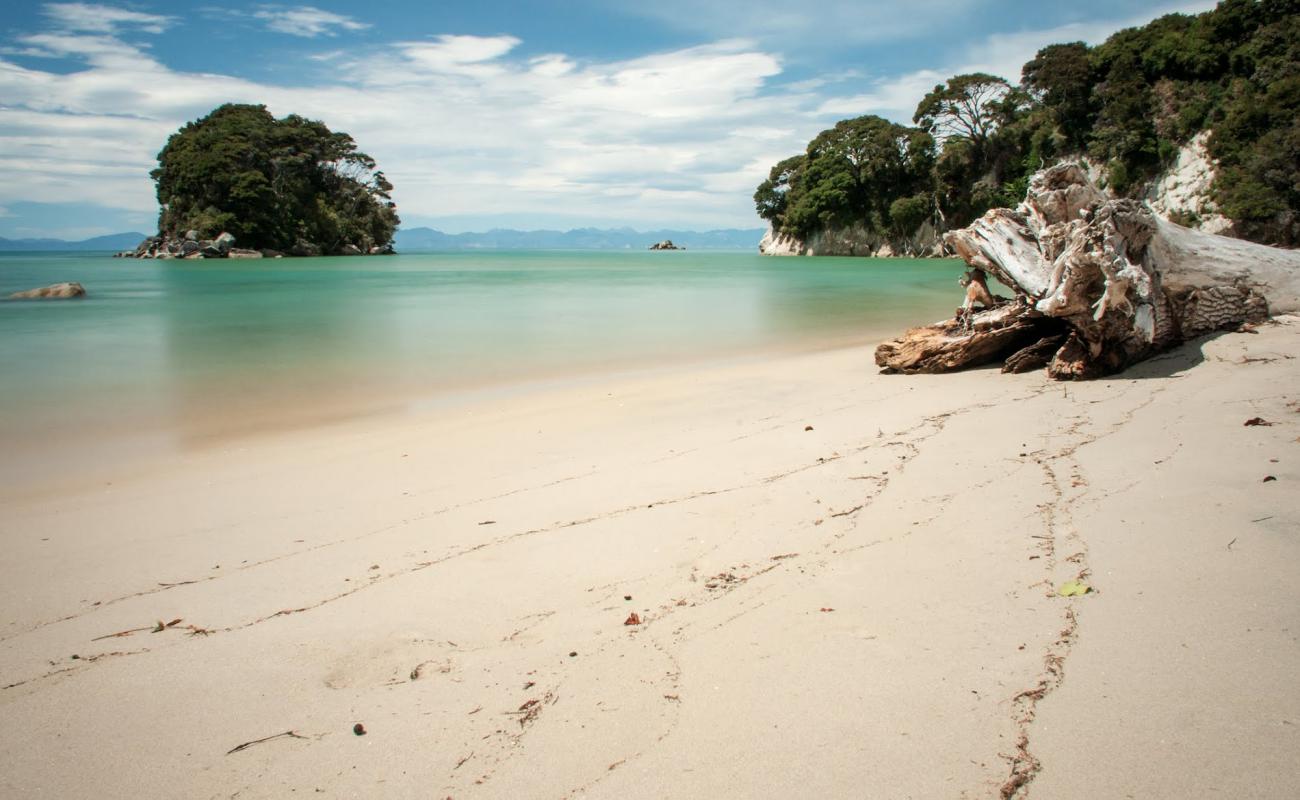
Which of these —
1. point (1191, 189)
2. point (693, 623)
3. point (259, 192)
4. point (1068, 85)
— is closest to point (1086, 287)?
point (693, 623)

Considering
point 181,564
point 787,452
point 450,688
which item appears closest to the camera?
point 450,688

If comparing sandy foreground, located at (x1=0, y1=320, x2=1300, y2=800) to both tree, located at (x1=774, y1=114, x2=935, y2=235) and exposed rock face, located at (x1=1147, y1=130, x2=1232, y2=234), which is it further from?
tree, located at (x1=774, y1=114, x2=935, y2=235)

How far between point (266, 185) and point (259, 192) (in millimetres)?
1299

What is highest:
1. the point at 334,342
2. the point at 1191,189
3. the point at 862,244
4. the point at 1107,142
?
the point at 1107,142

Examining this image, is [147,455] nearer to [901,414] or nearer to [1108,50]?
[901,414]

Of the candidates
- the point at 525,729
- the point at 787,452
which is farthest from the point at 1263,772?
the point at 787,452

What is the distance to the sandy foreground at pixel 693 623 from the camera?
1826mm

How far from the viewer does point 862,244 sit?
2544 inches

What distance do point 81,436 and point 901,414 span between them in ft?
23.5

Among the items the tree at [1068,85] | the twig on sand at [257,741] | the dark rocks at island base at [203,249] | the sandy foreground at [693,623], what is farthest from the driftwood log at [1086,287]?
the dark rocks at island base at [203,249]

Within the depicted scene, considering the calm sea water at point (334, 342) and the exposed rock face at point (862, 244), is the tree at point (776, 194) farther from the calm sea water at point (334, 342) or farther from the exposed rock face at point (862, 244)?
the calm sea water at point (334, 342)

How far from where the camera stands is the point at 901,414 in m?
5.40

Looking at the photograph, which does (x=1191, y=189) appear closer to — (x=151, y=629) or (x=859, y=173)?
(x=859, y=173)

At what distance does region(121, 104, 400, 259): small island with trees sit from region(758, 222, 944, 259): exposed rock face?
45813 mm
